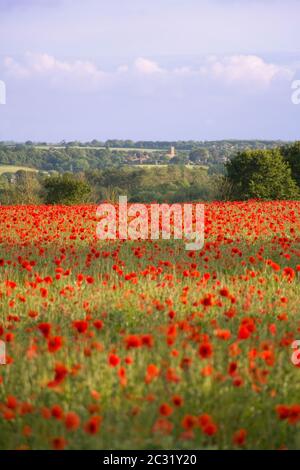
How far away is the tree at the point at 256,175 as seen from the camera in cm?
2809

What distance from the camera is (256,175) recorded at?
92.1ft

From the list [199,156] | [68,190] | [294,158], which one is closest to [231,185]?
[294,158]

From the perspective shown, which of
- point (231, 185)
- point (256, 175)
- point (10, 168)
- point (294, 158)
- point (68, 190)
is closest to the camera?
point (68, 190)

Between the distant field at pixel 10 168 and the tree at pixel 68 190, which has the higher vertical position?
the distant field at pixel 10 168

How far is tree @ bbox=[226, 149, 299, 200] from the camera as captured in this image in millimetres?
28094

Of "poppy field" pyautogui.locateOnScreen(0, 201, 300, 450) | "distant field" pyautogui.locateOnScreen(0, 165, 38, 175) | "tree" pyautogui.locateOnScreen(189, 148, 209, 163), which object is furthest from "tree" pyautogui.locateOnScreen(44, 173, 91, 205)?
"tree" pyautogui.locateOnScreen(189, 148, 209, 163)

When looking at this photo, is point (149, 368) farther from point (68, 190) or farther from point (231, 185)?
point (231, 185)

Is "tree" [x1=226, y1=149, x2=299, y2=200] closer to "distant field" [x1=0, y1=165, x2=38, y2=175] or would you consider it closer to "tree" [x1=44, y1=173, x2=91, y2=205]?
"tree" [x1=44, y1=173, x2=91, y2=205]

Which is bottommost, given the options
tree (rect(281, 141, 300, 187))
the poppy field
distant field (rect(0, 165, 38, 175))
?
the poppy field

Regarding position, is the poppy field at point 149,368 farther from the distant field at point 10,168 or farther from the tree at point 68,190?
the distant field at point 10,168

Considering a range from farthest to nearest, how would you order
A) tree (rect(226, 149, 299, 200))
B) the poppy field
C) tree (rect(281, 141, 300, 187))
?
tree (rect(281, 141, 300, 187)) < tree (rect(226, 149, 299, 200)) < the poppy field

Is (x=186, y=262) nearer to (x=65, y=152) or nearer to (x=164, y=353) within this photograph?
(x=164, y=353)

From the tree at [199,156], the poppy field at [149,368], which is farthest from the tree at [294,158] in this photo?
the tree at [199,156]

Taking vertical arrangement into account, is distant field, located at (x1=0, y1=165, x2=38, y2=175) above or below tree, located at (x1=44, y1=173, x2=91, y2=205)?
above
